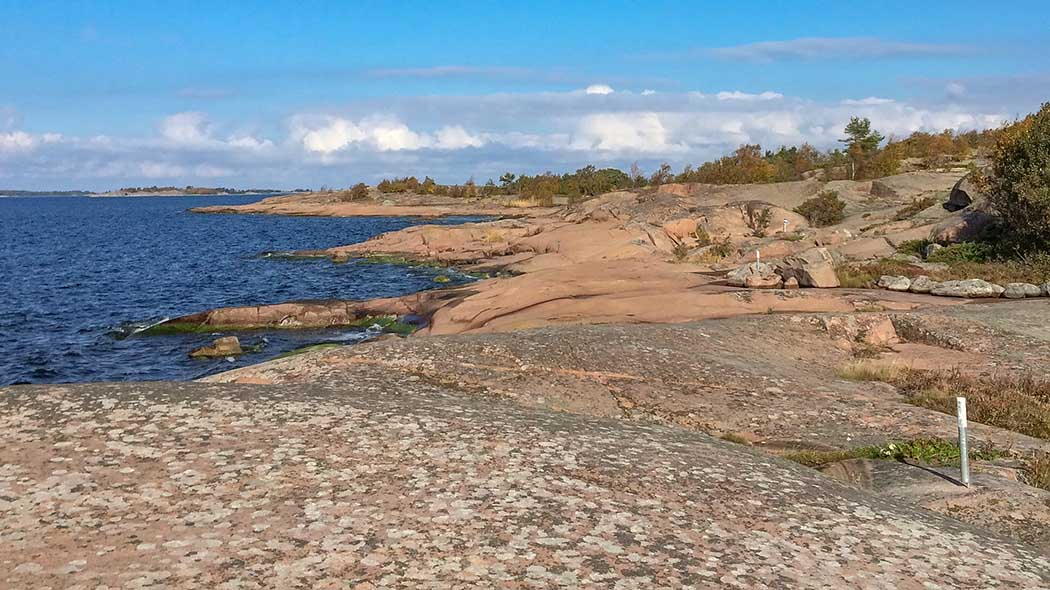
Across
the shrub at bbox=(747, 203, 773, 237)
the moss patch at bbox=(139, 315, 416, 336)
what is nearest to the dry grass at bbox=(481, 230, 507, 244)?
the shrub at bbox=(747, 203, 773, 237)

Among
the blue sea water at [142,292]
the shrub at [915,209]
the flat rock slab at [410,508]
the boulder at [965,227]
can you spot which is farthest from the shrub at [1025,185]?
the blue sea water at [142,292]

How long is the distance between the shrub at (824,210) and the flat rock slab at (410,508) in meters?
52.2

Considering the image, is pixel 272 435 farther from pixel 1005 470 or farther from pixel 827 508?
pixel 1005 470

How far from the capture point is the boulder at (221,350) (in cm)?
2983

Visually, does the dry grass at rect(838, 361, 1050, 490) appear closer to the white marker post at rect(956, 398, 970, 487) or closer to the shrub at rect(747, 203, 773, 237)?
the white marker post at rect(956, 398, 970, 487)

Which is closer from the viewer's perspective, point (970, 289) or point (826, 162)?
point (970, 289)

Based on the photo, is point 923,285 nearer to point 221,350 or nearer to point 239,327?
point 221,350

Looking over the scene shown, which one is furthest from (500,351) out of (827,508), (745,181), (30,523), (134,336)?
(745,181)

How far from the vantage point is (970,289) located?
26938 millimetres

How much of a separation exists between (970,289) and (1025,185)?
6.94 metres

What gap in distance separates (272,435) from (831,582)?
6205mm

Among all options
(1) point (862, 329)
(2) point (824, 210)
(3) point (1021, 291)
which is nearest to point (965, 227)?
(3) point (1021, 291)

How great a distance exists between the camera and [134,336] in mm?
34500

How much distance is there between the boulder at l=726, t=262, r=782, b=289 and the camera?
30719 mm
